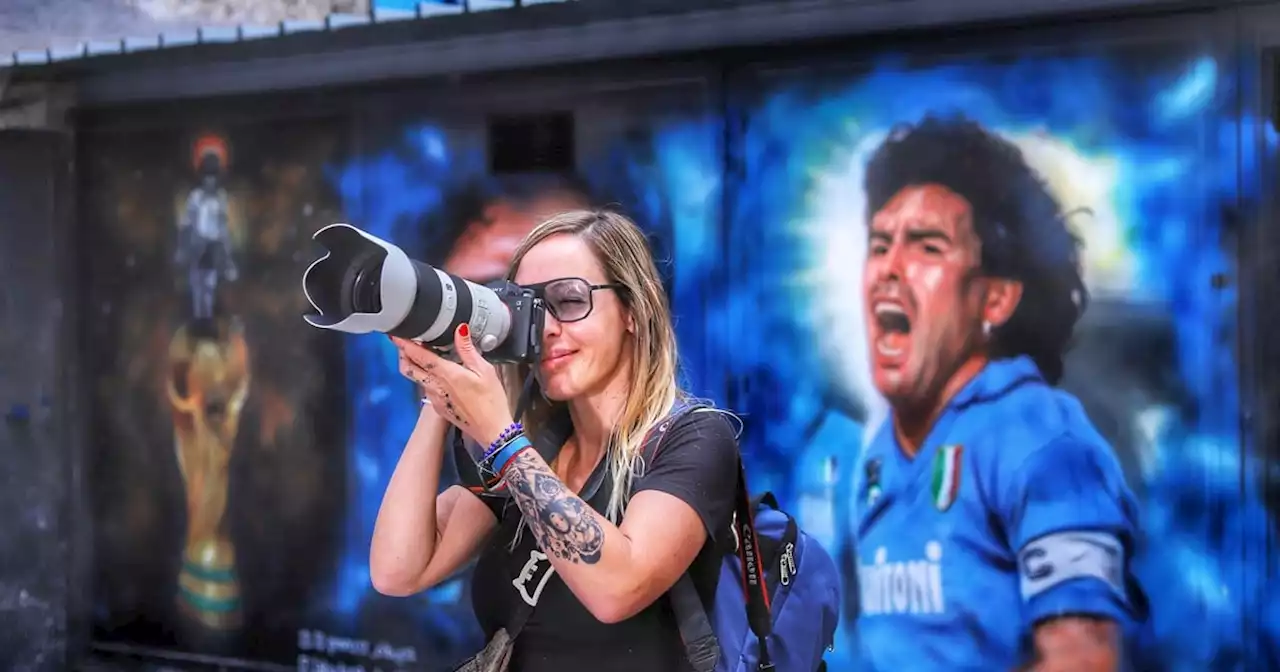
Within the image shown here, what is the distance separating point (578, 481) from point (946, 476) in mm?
2135

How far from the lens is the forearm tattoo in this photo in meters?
1.82

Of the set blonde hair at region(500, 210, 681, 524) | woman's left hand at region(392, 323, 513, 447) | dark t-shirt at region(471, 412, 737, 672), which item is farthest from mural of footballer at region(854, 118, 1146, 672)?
woman's left hand at region(392, 323, 513, 447)

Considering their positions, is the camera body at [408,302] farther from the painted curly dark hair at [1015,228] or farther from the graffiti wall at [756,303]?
the painted curly dark hair at [1015,228]

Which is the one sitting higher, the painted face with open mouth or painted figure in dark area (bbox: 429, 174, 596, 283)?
painted figure in dark area (bbox: 429, 174, 596, 283)

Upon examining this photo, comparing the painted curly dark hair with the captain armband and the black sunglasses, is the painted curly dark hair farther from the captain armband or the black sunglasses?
the black sunglasses

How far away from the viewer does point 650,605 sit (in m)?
1.94

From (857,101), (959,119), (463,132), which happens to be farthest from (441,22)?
(959,119)

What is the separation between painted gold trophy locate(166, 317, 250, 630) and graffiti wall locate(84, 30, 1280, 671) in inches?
0.5

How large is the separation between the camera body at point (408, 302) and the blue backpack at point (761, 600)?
289 mm

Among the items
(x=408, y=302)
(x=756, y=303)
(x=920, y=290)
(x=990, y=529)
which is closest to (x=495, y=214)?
(x=756, y=303)

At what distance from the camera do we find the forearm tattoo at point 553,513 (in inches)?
71.5

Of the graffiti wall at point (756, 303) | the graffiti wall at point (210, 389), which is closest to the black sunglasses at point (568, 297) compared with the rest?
the graffiti wall at point (756, 303)

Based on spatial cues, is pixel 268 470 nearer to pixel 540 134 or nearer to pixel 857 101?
pixel 540 134

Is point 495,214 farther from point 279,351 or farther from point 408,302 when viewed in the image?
point 408,302
